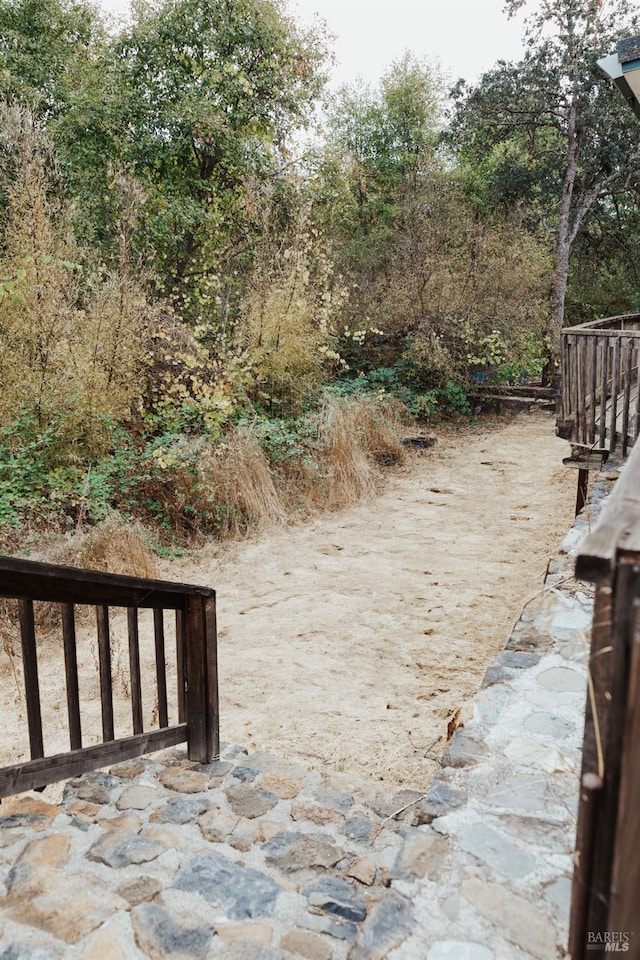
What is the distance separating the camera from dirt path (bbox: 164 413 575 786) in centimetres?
390

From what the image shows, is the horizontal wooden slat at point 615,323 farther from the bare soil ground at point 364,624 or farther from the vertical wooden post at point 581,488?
the bare soil ground at point 364,624

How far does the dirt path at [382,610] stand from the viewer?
390 cm

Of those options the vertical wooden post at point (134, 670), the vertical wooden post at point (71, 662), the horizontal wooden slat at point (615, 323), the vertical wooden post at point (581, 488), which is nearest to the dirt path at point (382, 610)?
the vertical wooden post at point (581, 488)

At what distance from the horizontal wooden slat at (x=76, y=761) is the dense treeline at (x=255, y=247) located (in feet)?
10.2

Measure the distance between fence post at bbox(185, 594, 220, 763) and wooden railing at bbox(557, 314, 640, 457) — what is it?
4.35 m

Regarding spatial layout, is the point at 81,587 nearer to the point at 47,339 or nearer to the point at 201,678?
the point at 201,678

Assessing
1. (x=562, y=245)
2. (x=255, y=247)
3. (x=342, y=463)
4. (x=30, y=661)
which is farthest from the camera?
(x=562, y=245)

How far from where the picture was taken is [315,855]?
231 cm

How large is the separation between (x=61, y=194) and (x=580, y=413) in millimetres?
6755

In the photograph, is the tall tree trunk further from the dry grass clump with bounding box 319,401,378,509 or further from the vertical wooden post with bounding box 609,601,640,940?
the vertical wooden post with bounding box 609,601,640,940

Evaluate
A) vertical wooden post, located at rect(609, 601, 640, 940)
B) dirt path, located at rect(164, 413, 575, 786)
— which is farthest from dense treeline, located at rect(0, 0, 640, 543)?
vertical wooden post, located at rect(609, 601, 640, 940)

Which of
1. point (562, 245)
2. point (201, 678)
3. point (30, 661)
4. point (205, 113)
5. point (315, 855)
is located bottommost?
point (315, 855)

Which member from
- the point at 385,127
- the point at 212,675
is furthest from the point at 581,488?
the point at 385,127

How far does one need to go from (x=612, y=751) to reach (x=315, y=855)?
5.29 feet
